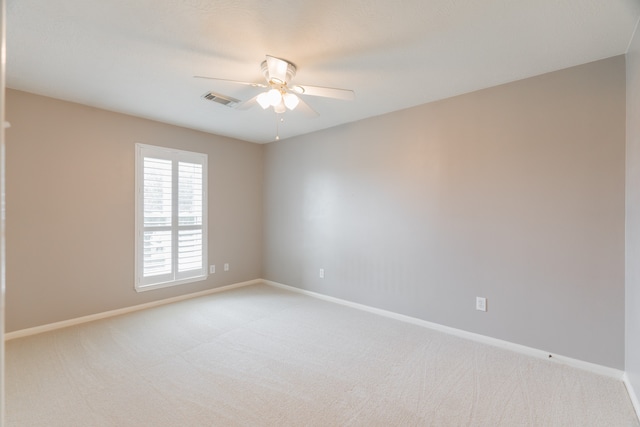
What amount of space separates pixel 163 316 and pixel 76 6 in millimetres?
3045

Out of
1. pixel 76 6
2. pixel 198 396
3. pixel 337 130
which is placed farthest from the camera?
pixel 337 130

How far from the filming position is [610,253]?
2.22 meters

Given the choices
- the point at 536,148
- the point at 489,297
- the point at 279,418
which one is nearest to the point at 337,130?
the point at 536,148

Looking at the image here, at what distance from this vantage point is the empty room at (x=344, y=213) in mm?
1854

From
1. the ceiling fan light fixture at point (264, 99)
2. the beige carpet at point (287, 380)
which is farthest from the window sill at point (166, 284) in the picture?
the ceiling fan light fixture at point (264, 99)

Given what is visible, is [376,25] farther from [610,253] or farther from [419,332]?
[419,332]

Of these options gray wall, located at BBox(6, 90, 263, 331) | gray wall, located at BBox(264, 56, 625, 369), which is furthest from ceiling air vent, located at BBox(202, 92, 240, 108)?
gray wall, located at BBox(264, 56, 625, 369)

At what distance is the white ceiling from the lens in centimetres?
171

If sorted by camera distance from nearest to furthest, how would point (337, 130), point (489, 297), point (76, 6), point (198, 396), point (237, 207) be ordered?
point (76, 6), point (198, 396), point (489, 297), point (337, 130), point (237, 207)

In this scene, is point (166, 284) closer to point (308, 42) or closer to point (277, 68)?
point (277, 68)

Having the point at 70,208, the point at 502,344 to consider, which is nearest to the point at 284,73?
the point at 70,208

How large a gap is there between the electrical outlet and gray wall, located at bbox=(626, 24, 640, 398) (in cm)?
94

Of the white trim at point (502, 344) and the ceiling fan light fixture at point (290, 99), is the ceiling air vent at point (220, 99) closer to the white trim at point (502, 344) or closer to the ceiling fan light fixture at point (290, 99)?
the ceiling fan light fixture at point (290, 99)

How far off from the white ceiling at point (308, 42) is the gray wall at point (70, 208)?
15.6 inches
